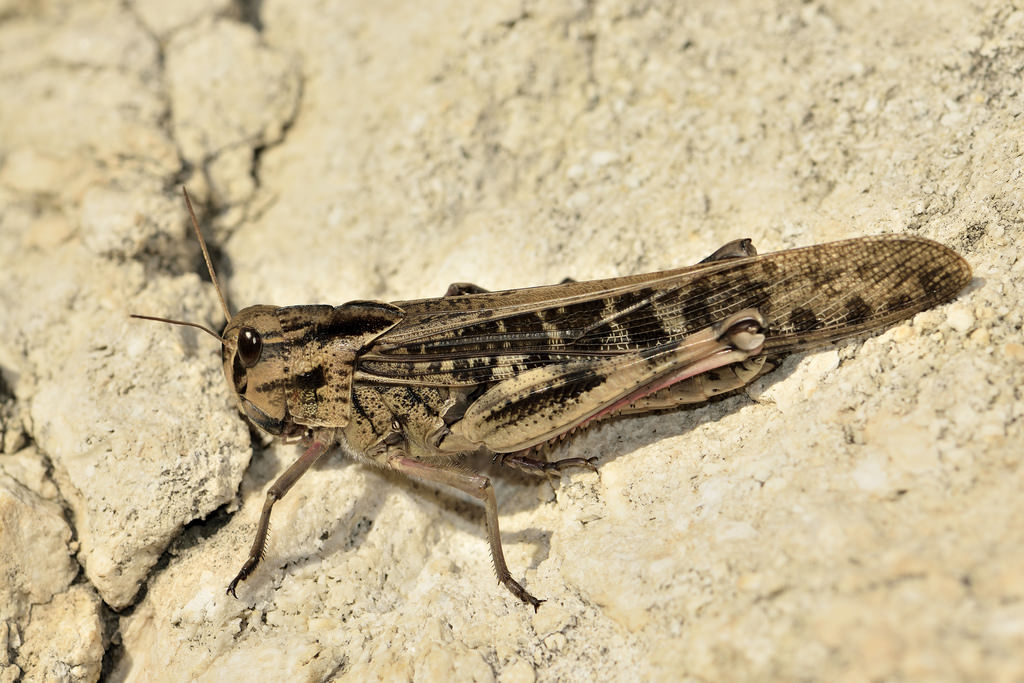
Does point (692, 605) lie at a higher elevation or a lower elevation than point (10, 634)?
higher

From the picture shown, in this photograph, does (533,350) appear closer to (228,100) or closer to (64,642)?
(64,642)

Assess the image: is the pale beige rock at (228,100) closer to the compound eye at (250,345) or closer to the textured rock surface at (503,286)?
the textured rock surface at (503,286)

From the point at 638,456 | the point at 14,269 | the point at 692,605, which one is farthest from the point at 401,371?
the point at 14,269

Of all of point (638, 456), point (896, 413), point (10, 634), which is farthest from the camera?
point (638, 456)

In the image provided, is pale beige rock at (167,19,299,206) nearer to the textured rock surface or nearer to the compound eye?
the textured rock surface

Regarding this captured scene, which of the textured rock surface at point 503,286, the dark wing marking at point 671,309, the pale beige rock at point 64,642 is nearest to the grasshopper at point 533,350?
the dark wing marking at point 671,309

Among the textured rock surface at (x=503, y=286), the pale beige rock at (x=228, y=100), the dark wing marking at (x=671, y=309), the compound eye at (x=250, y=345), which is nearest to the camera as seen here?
the textured rock surface at (x=503, y=286)

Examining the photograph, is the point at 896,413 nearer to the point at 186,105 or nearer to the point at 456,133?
the point at 456,133

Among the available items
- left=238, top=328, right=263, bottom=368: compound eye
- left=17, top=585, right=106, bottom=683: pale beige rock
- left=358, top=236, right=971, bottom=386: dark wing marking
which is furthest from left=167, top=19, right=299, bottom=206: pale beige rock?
left=17, top=585, right=106, bottom=683: pale beige rock
